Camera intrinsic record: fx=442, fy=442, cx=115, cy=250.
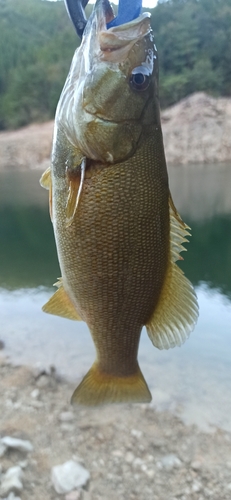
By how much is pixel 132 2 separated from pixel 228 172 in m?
21.7

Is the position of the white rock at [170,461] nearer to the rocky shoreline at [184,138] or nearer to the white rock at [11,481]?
the white rock at [11,481]

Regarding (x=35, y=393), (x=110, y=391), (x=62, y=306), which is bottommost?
(x=35, y=393)

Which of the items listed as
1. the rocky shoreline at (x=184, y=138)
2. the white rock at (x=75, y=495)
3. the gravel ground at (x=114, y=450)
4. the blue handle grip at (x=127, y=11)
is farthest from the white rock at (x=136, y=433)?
the rocky shoreline at (x=184, y=138)

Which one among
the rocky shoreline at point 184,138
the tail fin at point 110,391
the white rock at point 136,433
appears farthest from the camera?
the rocky shoreline at point 184,138

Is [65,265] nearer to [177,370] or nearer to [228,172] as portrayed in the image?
[177,370]

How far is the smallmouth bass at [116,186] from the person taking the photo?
4.28ft

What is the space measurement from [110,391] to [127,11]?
1.25 m

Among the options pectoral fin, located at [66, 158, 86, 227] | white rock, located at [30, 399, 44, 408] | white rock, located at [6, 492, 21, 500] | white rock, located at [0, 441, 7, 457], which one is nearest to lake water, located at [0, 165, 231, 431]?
white rock, located at [30, 399, 44, 408]

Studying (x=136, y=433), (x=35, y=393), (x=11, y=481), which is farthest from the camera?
(x=35, y=393)

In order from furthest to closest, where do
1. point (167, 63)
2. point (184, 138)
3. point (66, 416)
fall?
point (184, 138)
point (167, 63)
point (66, 416)

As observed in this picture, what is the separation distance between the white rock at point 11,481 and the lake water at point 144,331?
1.77 m

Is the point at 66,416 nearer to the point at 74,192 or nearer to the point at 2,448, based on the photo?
the point at 2,448

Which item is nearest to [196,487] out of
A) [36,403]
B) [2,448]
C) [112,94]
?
[2,448]

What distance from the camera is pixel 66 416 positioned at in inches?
172
